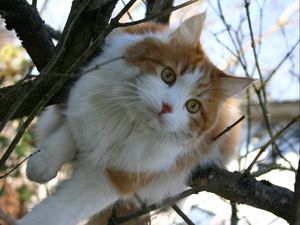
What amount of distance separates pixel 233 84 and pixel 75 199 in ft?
2.28

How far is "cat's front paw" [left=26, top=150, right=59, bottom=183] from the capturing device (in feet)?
5.66

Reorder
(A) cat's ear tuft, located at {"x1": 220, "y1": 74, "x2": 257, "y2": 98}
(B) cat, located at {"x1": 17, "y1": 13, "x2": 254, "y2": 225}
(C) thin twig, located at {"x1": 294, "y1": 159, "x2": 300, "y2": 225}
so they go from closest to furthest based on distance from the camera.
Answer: (C) thin twig, located at {"x1": 294, "y1": 159, "x2": 300, "y2": 225} < (B) cat, located at {"x1": 17, "y1": 13, "x2": 254, "y2": 225} < (A) cat's ear tuft, located at {"x1": 220, "y1": 74, "x2": 257, "y2": 98}

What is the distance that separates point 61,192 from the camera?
1.80 m

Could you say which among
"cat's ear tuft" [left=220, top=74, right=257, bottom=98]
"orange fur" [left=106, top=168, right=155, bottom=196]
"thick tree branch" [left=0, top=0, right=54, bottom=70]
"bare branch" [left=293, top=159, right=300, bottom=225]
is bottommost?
"bare branch" [left=293, top=159, right=300, bottom=225]

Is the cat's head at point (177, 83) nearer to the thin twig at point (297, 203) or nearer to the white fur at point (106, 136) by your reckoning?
the white fur at point (106, 136)

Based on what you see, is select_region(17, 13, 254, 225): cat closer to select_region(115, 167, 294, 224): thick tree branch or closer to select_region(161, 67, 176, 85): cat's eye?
select_region(161, 67, 176, 85): cat's eye

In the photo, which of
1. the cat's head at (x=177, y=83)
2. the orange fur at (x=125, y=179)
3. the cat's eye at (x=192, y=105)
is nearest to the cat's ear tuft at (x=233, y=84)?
the cat's head at (x=177, y=83)

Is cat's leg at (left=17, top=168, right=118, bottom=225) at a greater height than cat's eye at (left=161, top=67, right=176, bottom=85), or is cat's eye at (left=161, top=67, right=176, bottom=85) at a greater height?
cat's eye at (left=161, top=67, right=176, bottom=85)

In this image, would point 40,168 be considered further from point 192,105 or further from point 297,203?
point 297,203

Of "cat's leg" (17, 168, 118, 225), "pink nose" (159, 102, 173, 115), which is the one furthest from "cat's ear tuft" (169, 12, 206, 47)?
"cat's leg" (17, 168, 118, 225)

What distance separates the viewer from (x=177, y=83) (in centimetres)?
167

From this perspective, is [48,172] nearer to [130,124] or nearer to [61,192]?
[61,192]

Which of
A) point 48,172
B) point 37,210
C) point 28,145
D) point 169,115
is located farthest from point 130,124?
point 28,145

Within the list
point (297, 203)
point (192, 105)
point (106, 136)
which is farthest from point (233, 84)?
point (297, 203)
